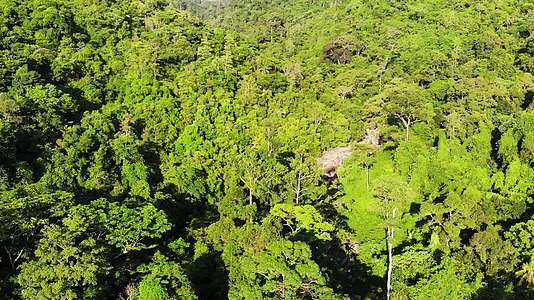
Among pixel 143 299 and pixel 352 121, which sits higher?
pixel 143 299

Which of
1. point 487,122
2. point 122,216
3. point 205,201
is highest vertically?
point 122,216

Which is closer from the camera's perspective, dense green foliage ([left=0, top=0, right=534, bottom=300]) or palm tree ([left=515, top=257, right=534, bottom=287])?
dense green foliage ([left=0, top=0, right=534, bottom=300])

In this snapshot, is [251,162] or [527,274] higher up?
[527,274]

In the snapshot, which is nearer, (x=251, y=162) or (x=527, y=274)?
(x=527, y=274)

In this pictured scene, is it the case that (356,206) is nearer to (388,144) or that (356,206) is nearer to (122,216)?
(388,144)

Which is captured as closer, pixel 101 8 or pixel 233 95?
pixel 233 95

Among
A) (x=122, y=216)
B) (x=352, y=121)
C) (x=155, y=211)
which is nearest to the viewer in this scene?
(x=122, y=216)

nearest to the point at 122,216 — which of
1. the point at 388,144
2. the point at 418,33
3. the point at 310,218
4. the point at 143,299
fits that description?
the point at 143,299

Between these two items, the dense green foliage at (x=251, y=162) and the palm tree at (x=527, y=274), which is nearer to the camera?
the dense green foliage at (x=251, y=162)
